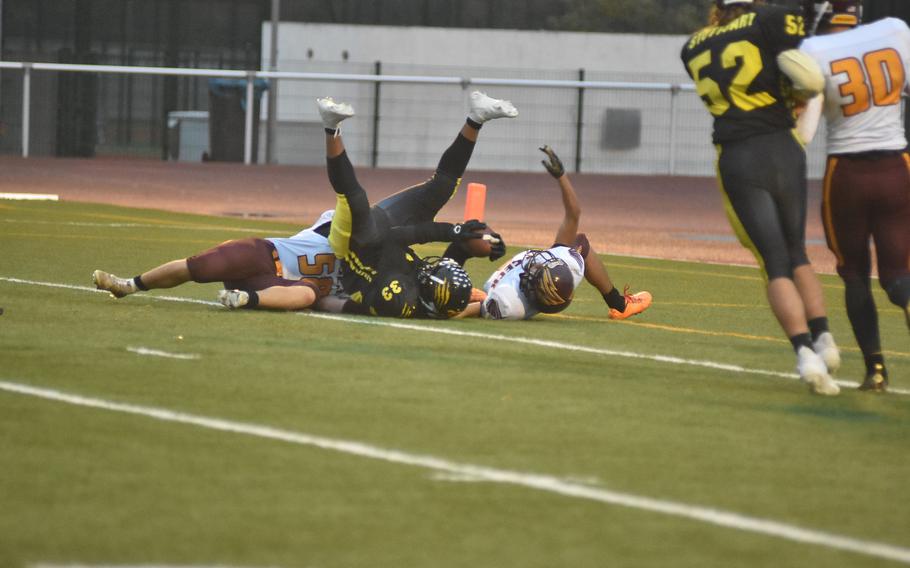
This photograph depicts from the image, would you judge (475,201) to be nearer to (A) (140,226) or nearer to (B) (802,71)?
(B) (802,71)

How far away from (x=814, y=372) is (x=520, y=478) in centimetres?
248

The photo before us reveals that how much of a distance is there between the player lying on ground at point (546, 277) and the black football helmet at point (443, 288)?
0.39 meters

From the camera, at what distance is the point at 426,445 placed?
265 inches

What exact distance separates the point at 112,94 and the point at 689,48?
33.1 meters

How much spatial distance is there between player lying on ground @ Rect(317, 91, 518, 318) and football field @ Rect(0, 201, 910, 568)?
21 centimetres

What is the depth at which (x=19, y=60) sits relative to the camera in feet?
136

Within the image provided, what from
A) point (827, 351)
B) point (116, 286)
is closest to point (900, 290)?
point (827, 351)

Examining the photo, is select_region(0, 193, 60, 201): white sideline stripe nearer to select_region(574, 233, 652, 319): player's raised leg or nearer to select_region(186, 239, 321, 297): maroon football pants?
select_region(186, 239, 321, 297): maroon football pants

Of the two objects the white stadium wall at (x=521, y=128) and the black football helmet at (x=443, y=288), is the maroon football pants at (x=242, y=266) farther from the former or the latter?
the white stadium wall at (x=521, y=128)

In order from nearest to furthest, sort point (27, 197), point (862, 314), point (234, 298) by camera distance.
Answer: point (862, 314)
point (234, 298)
point (27, 197)

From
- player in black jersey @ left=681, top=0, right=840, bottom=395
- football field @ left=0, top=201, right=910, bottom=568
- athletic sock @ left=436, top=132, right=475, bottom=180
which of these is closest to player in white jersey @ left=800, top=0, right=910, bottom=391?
player in black jersey @ left=681, top=0, right=840, bottom=395

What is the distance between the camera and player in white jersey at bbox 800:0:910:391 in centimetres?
864

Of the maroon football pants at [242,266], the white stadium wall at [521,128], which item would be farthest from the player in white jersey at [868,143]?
the white stadium wall at [521,128]

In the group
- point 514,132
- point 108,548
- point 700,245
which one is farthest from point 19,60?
point 108,548
